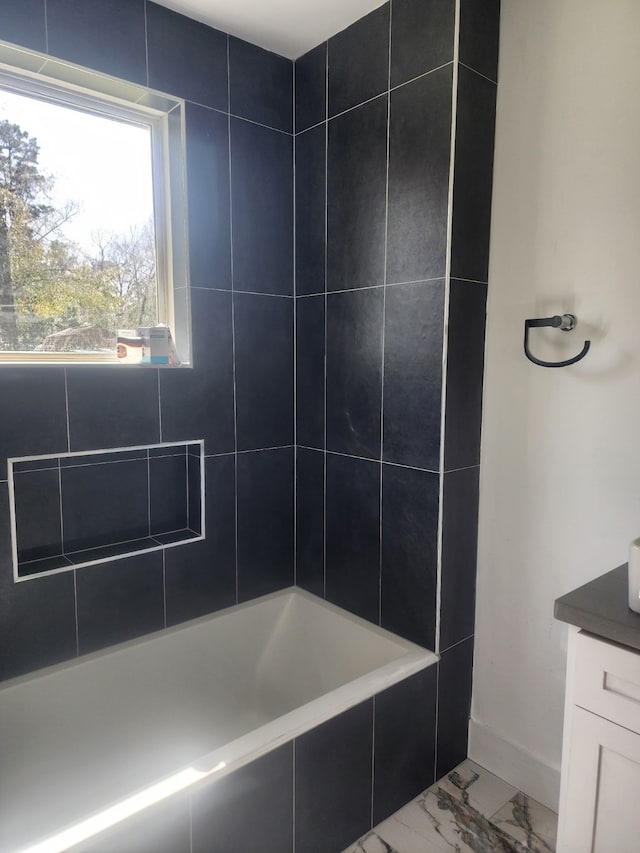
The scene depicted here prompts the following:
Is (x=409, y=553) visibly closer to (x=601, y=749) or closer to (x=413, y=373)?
(x=413, y=373)

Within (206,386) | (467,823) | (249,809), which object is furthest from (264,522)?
(467,823)

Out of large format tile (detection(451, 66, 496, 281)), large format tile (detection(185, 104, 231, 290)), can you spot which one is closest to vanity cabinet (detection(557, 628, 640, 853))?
large format tile (detection(451, 66, 496, 281))

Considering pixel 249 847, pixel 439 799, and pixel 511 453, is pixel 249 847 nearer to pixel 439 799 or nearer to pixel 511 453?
pixel 439 799

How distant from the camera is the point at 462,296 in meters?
1.79

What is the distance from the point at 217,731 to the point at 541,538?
1.35m

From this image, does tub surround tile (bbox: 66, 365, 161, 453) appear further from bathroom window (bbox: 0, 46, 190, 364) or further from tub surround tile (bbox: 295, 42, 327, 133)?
tub surround tile (bbox: 295, 42, 327, 133)

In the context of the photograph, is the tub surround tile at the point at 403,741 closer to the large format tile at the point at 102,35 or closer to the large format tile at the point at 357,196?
the large format tile at the point at 357,196

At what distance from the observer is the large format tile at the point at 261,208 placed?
6.93 feet

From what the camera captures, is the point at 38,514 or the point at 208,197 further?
the point at 208,197

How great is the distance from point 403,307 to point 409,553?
84cm

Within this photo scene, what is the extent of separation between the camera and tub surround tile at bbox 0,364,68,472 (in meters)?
1.66

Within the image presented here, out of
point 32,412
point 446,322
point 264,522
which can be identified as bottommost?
point 264,522

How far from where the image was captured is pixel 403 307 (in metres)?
1.87

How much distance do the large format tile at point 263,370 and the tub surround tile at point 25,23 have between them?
958mm
